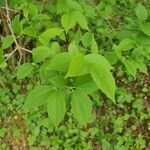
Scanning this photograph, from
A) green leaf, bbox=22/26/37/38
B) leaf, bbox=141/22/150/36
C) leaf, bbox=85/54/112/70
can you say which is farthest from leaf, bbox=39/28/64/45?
leaf, bbox=85/54/112/70

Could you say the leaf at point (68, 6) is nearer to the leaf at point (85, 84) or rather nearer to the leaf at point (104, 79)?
the leaf at point (85, 84)

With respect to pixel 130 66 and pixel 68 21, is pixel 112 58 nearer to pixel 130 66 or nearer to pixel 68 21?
A: pixel 130 66

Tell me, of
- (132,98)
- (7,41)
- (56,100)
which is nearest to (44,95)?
(56,100)

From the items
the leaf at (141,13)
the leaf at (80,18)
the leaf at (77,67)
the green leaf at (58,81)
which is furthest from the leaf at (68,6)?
the leaf at (77,67)

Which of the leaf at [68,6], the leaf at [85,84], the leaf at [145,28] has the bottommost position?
the leaf at [145,28]

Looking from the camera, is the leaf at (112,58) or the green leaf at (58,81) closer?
the green leaf at (58,81)

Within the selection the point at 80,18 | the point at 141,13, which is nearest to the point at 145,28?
the point at 141,13
